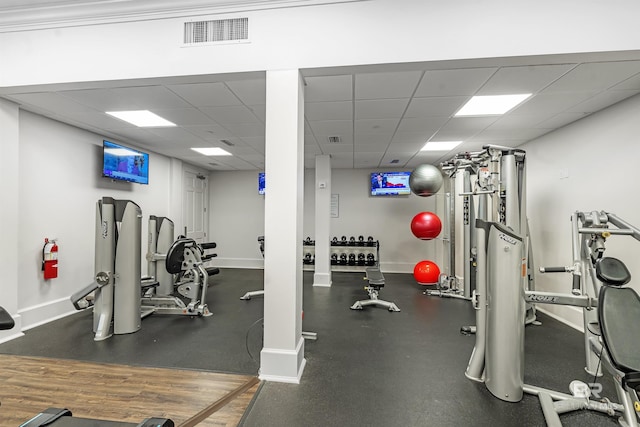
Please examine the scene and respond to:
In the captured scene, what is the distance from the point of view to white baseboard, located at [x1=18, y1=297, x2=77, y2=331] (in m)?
3.08

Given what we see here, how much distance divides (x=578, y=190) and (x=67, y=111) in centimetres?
612

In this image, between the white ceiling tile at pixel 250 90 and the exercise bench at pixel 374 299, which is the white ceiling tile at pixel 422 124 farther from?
the exercise bench at pixel 374 299

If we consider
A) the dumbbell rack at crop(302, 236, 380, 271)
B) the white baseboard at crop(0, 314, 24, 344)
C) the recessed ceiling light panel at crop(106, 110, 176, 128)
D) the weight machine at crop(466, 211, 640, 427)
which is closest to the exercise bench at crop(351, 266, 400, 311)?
the weight machine at crop(466, 211, 640, 427)

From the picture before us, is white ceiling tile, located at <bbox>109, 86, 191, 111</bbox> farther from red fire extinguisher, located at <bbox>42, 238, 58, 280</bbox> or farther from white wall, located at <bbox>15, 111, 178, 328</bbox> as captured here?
red fire extinguisher, located at <bbox>42, 238, 58, 280</bbox>

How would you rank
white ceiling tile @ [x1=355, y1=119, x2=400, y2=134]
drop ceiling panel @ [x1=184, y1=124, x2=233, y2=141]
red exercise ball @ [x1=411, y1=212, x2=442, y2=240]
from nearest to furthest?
white ceiling tile @ [x1=355, y1=119, x2=400, y2=134]
drop ceiling panel @ [x1=184, y1=124, x2=233, y2=141]
red exercise ball @ [x1=411, y1=212, x2=442, y2=240]

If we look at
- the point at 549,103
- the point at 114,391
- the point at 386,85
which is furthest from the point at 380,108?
the point at 114,391

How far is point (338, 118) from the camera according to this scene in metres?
3.30

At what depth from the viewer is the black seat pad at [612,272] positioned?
1.66 m

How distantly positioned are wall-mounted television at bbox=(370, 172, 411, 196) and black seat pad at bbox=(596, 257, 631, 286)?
4620 millimetres

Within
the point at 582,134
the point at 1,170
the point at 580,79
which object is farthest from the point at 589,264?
the point at 1,170

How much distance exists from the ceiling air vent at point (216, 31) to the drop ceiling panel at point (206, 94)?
0.35 m

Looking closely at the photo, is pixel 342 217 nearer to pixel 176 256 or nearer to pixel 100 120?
pixel 176 256

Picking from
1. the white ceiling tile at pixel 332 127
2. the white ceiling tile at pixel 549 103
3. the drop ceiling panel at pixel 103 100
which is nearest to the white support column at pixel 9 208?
the drop ceiling panel at pixel 103 100

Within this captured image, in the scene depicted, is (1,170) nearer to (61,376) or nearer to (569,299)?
(61,376)
